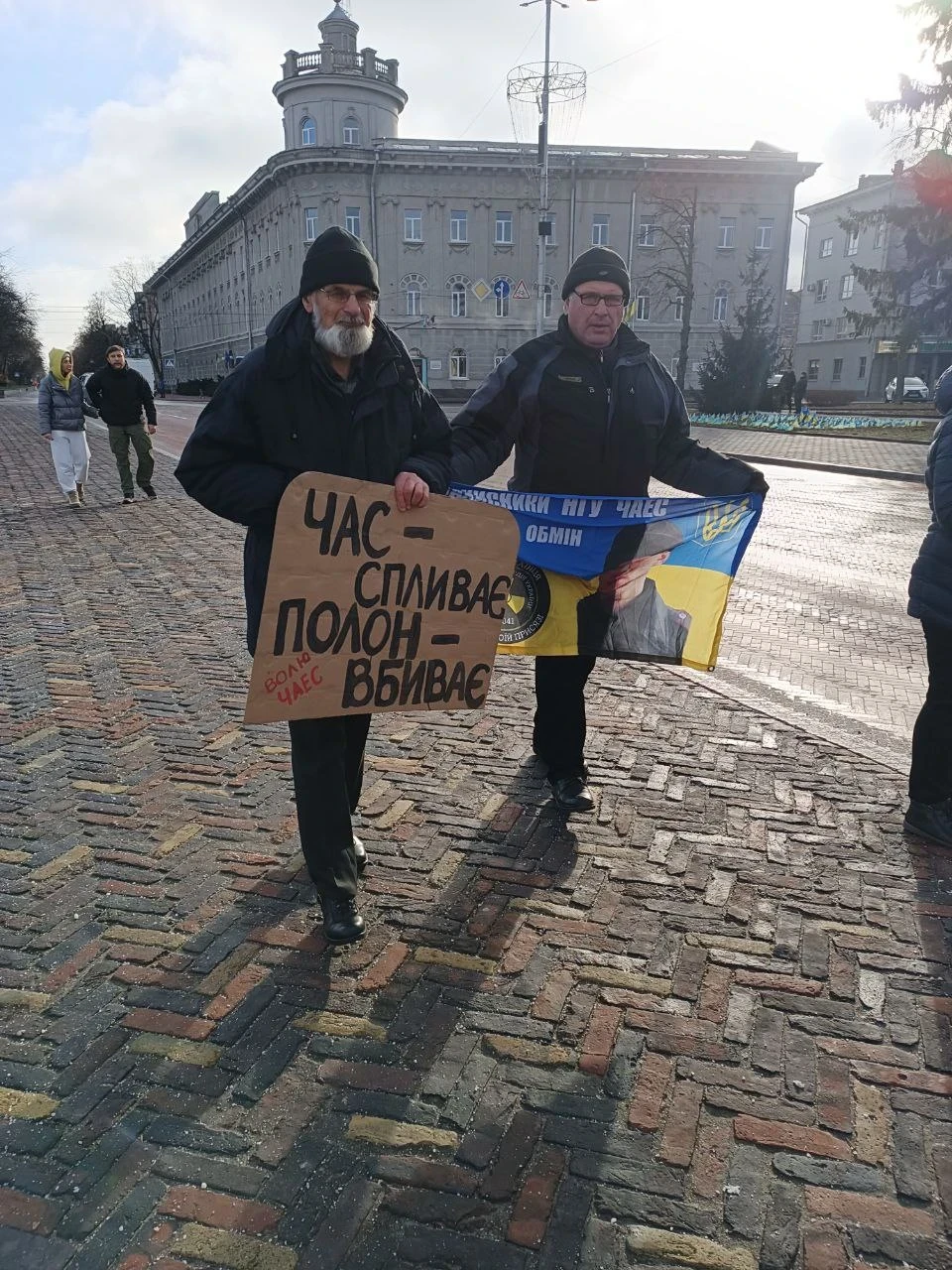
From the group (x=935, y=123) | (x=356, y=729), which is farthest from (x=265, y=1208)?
(x=935, y=123)

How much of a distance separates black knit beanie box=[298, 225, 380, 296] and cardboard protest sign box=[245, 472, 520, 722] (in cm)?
58

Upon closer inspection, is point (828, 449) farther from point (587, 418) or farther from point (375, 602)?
point (375, 602)

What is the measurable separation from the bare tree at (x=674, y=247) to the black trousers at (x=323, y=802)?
5513 cm

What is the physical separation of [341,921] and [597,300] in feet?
7.97

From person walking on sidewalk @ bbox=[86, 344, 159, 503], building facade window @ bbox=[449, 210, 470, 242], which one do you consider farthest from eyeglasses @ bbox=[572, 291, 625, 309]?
building facade window @ bbox=[449, 210, 470, 242]

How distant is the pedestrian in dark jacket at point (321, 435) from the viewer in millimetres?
2754

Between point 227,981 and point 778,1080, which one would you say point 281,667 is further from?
point 778,1080

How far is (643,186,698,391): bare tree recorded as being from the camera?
5562cm

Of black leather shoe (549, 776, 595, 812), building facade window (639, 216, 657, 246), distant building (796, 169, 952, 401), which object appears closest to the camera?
black leather shoe (549, 776, 595, 812)

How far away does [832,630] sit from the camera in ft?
23.0

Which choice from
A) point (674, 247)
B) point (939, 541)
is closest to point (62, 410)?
point (939, 541)

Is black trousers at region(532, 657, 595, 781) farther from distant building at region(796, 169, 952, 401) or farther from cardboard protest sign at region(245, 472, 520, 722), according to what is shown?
distant building at region(796, 169, 952, 401)

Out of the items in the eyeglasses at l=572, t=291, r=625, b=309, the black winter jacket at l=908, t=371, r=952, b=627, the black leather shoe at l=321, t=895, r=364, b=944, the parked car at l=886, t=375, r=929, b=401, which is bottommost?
the black leather shoe at l=321, t=895, r=364, b=944

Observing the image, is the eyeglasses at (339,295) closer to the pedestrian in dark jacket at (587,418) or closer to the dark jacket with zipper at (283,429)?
the dark jacket with zipper at (283,429)
